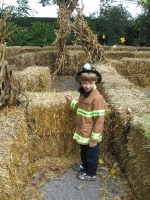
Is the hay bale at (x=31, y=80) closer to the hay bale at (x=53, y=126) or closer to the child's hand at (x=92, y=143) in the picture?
the hay bale at (x=53, y=126)

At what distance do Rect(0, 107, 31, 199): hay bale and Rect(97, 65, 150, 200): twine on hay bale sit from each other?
1.31 metres

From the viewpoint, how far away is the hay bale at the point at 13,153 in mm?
2443

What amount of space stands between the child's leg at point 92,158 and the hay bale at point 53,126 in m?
0.63

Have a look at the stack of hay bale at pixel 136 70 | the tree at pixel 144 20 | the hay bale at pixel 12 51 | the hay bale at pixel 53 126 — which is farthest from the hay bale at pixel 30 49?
the hay bale at pixel 53 126

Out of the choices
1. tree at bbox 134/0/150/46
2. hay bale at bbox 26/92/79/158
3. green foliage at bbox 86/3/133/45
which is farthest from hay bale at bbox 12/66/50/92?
green foliage at bbox 86/3/133/45

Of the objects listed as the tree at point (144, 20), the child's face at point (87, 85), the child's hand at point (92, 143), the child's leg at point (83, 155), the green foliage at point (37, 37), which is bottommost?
the child's leg at point (83, 155)

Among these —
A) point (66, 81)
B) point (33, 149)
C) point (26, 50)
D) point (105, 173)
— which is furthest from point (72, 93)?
point (26, 50)

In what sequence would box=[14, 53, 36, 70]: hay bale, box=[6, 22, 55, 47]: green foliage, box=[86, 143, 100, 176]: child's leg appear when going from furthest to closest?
box=[6, 22, 55, 47]: green foliage, box=[14, 53, 36, 70]: hay bale, box=[86, 143, 100, 176]: child's leg

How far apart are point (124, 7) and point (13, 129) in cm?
1995

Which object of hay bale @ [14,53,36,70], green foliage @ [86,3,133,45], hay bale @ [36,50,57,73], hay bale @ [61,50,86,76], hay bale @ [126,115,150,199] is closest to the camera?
hay bale @ [126,115,150,199]

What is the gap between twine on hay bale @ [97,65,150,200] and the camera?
2.95 metres

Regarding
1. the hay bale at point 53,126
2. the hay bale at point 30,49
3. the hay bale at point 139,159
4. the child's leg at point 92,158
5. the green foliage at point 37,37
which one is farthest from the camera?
the green foliage at point 37,37

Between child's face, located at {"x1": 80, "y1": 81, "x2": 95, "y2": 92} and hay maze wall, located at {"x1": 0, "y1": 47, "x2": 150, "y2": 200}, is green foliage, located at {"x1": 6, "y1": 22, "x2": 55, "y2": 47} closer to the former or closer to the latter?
hay maze wall, located at {"x1": 0, "y1": 47, "x2": 150, "y2": 200}

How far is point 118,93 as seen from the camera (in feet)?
15.2
